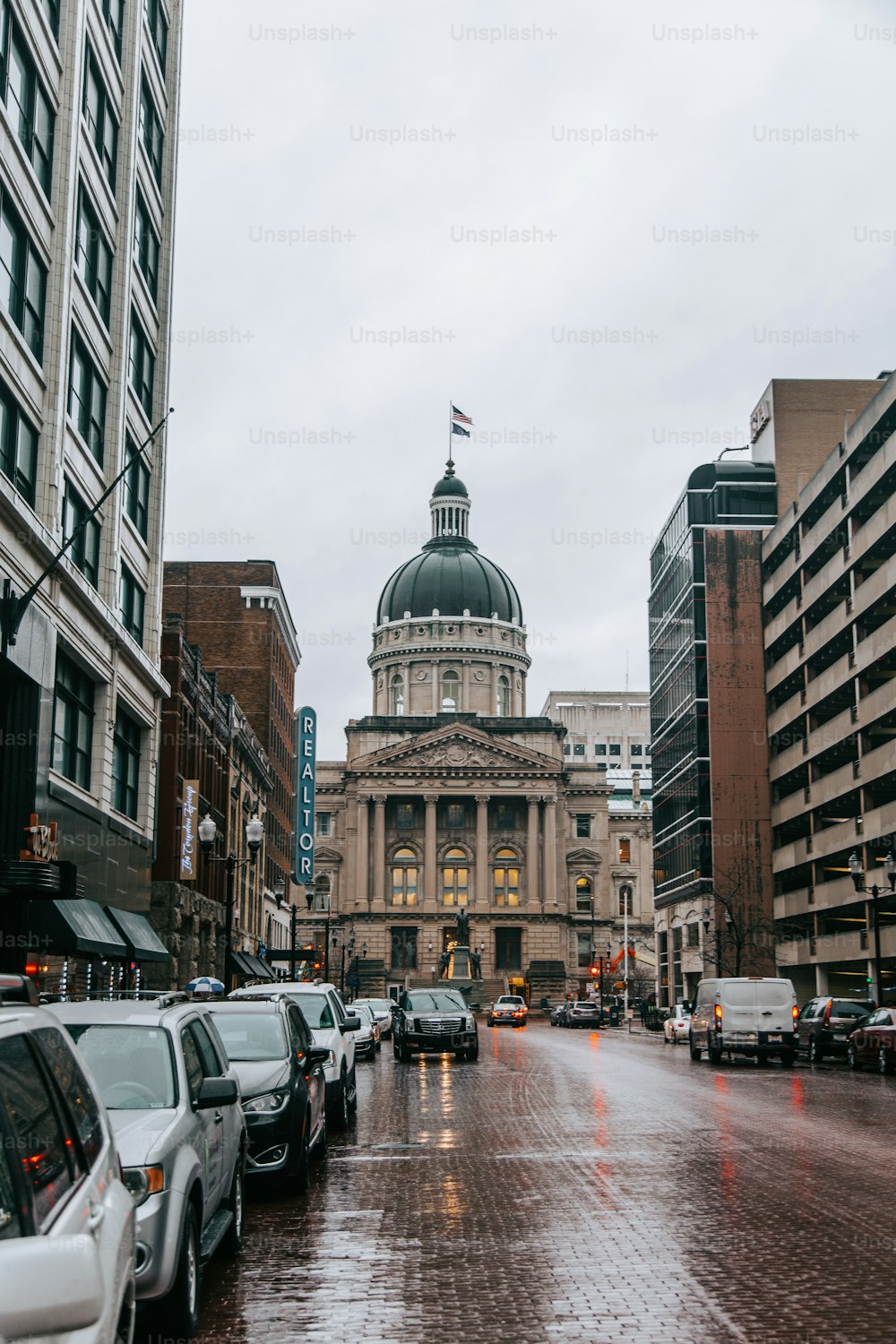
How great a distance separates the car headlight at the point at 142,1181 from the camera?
27.0ft

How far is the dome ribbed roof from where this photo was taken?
15025 centimetres

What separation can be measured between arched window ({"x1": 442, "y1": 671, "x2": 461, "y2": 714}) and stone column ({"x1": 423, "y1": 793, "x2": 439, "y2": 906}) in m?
19.3

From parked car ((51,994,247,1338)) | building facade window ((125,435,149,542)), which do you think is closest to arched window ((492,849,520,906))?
building facade window ((125,435,149,542))

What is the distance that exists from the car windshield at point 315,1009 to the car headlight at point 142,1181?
13.1m

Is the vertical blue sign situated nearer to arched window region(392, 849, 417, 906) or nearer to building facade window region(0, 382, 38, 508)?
arched window region(392, 849, 417, 906)

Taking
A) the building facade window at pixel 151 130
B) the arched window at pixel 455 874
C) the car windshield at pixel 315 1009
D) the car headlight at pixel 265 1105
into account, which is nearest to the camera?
the car headlight at pixel 265 1105

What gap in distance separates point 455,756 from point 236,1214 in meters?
120

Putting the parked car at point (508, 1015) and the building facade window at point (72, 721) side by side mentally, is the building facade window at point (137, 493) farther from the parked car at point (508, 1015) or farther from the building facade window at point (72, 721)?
the parked car at point (508, 1015)

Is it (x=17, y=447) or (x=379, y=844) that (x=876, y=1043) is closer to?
(x=17, y=447)

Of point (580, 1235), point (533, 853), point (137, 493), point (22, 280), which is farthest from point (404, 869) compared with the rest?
point (580, 1235)

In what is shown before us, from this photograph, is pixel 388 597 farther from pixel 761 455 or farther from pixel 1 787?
pixel 1 787

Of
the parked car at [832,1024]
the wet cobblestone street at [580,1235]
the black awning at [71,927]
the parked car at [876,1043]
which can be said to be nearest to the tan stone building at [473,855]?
the parked car at [832,1024]

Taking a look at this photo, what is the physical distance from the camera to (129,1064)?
9977 mm

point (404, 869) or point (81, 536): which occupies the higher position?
point (404, 869)
